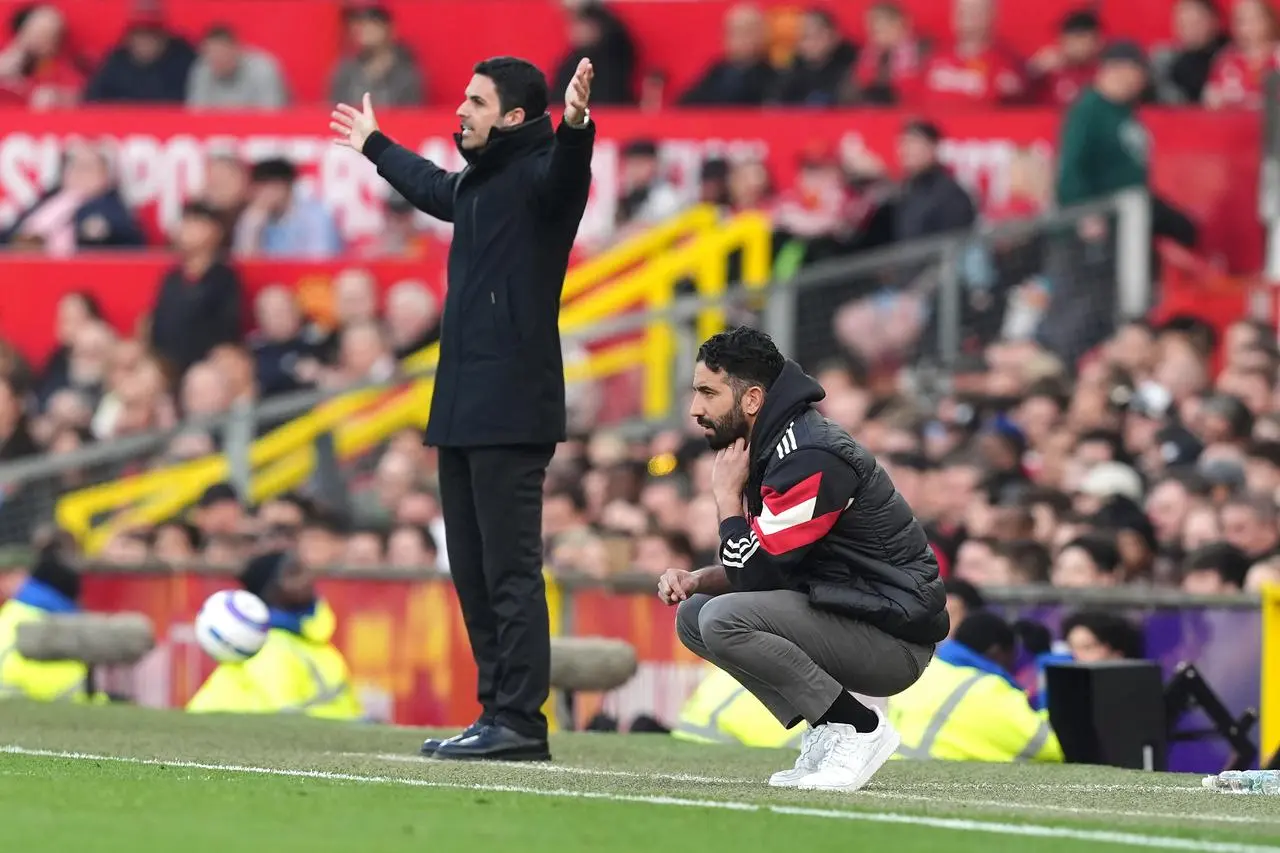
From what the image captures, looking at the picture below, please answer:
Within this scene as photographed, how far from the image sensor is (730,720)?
38.2 feet

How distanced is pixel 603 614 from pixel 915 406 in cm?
375

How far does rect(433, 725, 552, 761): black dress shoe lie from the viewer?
916cm

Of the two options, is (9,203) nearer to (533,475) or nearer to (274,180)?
(274,180)

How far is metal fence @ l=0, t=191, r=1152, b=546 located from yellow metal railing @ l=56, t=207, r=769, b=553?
46 millimetres

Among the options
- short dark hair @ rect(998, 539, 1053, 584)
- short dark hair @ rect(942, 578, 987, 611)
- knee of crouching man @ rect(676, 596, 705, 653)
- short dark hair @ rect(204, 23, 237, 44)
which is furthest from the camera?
short dark hair @ rect(204, 23, 237, 44)

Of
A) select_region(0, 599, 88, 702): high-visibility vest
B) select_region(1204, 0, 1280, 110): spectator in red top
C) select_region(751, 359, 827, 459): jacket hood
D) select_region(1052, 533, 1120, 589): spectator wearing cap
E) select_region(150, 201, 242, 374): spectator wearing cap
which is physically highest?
select_region(1204, 0, 1280, 110): spectator in red top

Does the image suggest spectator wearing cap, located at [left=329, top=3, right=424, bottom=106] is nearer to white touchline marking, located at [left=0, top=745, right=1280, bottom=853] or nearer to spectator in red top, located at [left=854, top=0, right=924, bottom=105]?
spectator in red top, located at [left=854, top=0, right=924, bottom=105]

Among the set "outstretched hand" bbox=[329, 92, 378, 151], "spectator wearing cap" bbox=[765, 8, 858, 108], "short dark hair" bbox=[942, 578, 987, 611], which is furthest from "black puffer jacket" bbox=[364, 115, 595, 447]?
"spectator wearing cap" bbox=[765, 8, 858, 108]

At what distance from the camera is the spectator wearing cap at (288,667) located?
12922 millimetres

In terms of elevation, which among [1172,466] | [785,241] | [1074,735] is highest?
[785,241]

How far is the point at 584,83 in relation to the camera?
8617mm

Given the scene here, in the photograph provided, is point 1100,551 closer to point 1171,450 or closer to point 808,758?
point 1171,450

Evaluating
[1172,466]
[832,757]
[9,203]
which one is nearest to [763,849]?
[832,757]

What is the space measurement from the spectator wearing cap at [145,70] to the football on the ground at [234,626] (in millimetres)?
9534
